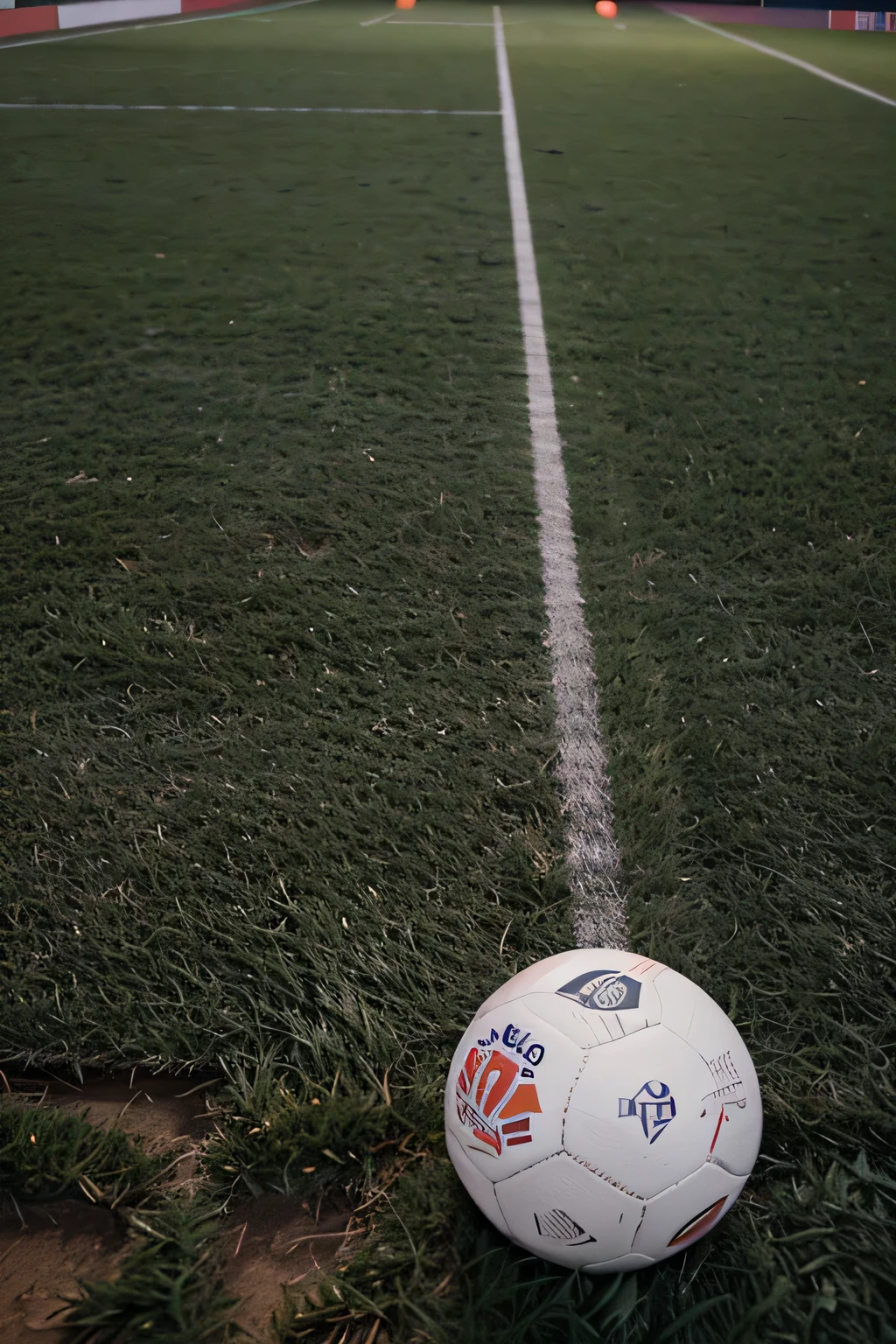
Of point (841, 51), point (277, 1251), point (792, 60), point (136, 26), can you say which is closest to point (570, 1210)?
point (277, 1251)

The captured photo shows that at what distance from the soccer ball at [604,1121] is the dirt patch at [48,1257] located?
705 millimetres

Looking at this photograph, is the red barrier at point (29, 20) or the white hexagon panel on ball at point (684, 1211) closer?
the white hexagon panel on ball at point (684, 1211)

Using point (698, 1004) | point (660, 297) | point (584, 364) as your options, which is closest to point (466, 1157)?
point (698, 1004)

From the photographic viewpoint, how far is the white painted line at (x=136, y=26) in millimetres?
14383

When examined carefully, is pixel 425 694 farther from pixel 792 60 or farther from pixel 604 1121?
pixel 792 60

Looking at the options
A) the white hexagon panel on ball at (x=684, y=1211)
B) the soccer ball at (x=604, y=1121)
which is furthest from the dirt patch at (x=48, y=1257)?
the white hexagon panel on ball at (x=684, y=1211)

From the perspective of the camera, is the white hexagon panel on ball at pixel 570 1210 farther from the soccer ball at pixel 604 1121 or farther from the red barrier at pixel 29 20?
the red barrier at pixel 29 20

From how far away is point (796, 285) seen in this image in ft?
19.6

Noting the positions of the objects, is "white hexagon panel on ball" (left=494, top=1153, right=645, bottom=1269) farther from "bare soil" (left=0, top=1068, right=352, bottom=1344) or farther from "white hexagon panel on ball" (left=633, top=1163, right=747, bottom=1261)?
"bare soil" (left=0, top=1068, right=352, bottom=1344)

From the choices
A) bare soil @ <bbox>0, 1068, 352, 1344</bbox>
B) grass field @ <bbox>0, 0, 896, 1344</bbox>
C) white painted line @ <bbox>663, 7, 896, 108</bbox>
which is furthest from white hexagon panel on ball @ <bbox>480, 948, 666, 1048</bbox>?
white painted line @ <bbox>663, 7, 896, 108</bbox>

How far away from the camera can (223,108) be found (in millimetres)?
10719

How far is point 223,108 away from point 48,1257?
37.8 feet

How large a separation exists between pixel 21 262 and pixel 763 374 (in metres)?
4.61

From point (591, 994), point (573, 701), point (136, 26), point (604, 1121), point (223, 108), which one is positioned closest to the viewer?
point (604, 1121)
